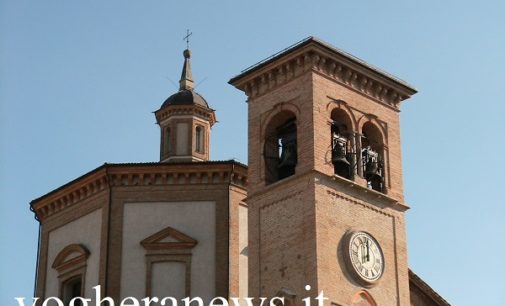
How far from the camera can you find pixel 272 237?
3048 cm

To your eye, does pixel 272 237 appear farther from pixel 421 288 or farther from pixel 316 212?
pixel 421 288

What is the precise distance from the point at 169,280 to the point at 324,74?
6.74m

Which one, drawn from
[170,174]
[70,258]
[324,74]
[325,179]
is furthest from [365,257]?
[70,258]

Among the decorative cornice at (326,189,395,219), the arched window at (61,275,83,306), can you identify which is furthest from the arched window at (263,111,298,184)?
the arched window at (61,275,83,306)

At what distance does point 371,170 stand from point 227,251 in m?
4.40

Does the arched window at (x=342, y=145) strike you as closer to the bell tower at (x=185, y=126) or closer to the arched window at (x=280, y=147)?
the arched window at (x=280, y=147)

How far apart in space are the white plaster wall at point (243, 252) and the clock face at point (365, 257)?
3.86 metres

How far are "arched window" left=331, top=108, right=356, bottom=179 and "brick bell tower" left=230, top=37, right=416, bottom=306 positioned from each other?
0.09 ft

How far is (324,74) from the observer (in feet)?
103

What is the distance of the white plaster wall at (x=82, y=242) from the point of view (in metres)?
33.5

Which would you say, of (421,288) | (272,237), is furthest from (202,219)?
(421,288)

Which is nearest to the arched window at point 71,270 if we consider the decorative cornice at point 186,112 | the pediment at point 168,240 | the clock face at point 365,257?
the pediment at point 168,240

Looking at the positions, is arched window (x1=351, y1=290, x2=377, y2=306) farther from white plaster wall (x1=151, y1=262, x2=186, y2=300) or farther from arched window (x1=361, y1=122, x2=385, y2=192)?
white plaster wall (x1=151, y1=262, x2=186, y2=300)

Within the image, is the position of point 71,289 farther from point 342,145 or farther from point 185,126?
point 342,145
